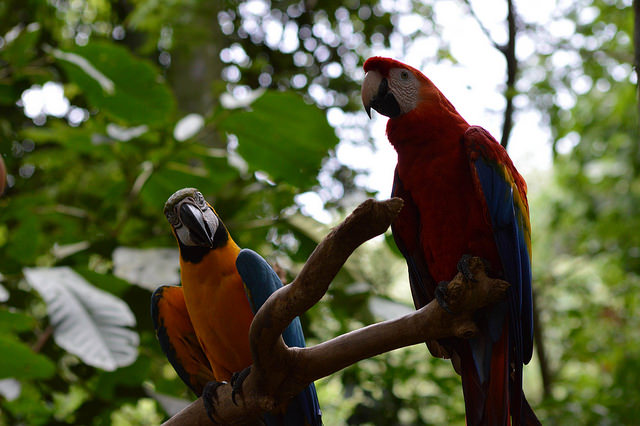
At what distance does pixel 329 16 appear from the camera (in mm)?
2975

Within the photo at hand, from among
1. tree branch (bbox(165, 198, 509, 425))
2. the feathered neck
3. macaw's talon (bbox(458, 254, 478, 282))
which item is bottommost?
tree branch (bbox(165, 198, 509, 425))

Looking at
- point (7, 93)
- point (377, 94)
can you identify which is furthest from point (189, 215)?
point (7, 93)

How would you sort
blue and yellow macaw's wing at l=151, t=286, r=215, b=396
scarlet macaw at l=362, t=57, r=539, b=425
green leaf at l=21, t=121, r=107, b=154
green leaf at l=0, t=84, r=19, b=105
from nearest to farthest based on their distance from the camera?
1. scarlet macaw at l=362, t=57, r=539, b=425
2. blue and yellow macaw's wing at l=151, t=286, r=215, b=396
3. green leaf at l=21, t=121, r=107, b=154
4. green leaf at l=0, t=84, r=19, b=105

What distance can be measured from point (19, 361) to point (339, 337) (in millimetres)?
1038

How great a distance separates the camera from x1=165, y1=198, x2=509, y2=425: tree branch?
61 cm

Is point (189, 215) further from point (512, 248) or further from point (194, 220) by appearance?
point (512, 248)

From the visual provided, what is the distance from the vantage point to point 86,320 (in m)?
1.46

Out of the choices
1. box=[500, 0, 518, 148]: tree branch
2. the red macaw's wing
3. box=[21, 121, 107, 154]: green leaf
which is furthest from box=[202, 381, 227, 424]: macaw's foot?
box=[21, 121, 107, 154]: green leaf

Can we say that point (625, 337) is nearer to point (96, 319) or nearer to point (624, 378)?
point (624, 378)

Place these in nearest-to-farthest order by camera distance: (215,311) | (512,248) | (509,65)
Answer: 1. (512,248)
2. (215,311)
3. (509,65)

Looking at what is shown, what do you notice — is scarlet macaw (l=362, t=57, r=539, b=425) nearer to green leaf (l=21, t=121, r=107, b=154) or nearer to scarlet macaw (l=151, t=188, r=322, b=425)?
scarlet macaw (l=151, t=188, r=322, b=425)

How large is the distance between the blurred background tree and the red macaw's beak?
19.6 inches

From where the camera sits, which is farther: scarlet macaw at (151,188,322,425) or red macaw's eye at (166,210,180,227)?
scarlet macaw at (151,188,322,425)

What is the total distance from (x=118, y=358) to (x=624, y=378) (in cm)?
216
